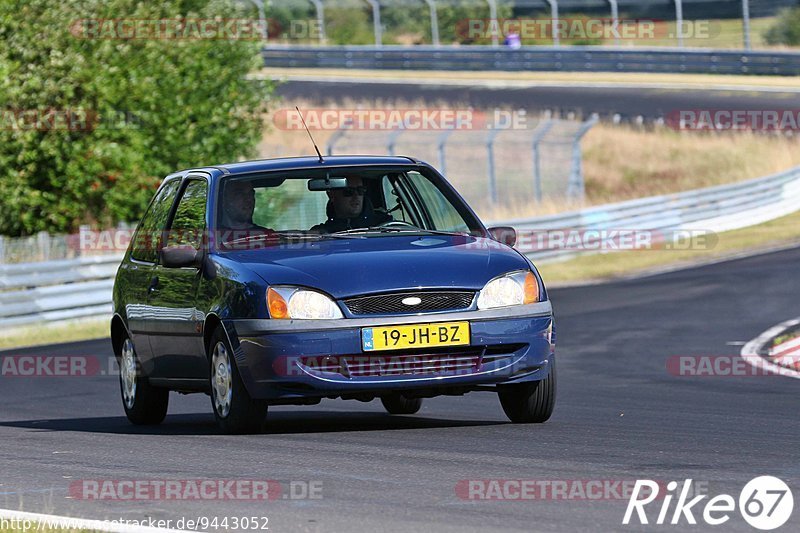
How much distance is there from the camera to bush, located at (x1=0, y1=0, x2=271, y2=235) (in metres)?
25.5

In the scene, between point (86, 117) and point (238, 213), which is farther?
point (86, 117)

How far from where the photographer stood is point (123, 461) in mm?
7875

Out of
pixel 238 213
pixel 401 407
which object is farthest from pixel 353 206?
pixel 401 407

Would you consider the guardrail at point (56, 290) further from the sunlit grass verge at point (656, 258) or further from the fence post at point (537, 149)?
the fence post at point (537, 149)

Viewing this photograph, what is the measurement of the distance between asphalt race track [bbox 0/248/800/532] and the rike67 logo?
6 centimetres

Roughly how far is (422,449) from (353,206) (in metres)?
2.09

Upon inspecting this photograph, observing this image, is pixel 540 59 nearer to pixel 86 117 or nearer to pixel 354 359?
pixel 86 117

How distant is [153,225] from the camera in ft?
34.6

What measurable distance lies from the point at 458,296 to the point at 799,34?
4568 cm

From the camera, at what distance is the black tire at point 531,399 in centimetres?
891

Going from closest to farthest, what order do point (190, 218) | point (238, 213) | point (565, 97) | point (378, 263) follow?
point (378, 263) < point (238, 213) < point (190, 218) < point (565, 97)

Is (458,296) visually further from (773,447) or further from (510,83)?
(510,83)

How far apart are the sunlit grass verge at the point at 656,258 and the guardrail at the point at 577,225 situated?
47 cm

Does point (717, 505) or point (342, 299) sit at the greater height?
point (342, 299)
